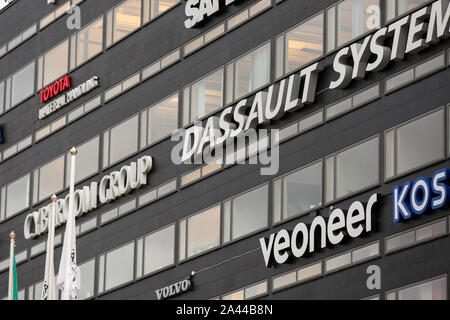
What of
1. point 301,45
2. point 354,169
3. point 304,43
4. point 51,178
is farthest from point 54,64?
point 354,169

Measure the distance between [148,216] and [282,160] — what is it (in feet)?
28.3

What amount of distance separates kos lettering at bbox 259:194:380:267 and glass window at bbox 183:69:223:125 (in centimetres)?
643

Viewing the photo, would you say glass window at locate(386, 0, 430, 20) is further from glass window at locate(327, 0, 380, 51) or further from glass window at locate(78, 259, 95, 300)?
glass window at locate(78, 259, 95, 300)

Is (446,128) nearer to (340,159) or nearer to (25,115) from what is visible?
(340,159)

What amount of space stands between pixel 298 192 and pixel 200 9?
31.0 feet

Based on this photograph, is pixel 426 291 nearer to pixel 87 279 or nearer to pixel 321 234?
pixel 321 234

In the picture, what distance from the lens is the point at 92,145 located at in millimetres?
55125

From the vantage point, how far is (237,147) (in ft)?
150

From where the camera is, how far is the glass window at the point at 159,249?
161 feet

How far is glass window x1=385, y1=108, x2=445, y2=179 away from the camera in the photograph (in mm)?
37156

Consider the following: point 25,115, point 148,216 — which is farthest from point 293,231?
point 25,115

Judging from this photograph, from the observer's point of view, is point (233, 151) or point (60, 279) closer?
point (60, 279)

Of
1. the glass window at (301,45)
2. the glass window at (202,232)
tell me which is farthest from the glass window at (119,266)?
the glass window at (301,45)

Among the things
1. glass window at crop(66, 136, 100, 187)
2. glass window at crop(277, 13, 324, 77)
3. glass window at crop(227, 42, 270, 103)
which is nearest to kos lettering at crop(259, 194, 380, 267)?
glass window at crop(277, 13, 324, 77)
